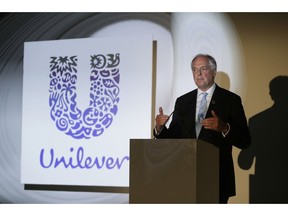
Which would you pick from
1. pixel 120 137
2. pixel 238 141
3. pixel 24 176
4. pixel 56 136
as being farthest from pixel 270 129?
pixel 24 176

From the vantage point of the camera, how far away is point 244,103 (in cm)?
479

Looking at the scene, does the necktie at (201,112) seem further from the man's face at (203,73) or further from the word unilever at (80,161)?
the word unilever at (80,161)

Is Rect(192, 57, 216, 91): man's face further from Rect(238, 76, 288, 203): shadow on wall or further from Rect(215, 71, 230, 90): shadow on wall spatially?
Rect(238, 76, 288, 203): shadow on wall

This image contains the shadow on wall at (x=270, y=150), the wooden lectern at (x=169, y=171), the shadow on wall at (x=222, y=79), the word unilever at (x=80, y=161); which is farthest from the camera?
the word unilever at (x=80, y=161)

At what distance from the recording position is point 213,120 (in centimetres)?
471

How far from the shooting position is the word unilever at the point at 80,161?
5016 millimetres

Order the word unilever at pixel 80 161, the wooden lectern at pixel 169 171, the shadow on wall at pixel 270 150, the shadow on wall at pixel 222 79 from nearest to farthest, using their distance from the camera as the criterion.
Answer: the wooden lectern at pixel 169 171 < the shadow on wall at pixel 270 150 < the shadow on wall at pixel 222 79 < the word unilever at pixel 80 161

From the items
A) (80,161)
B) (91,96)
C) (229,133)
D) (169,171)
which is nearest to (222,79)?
(229,133)

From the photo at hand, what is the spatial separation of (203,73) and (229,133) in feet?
1.89

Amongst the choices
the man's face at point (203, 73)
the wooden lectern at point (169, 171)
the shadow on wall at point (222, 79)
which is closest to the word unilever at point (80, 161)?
the man's face at point (203, 73)

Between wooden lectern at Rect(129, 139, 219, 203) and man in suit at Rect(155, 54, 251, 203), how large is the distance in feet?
5.32

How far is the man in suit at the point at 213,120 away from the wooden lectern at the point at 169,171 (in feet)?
5.32

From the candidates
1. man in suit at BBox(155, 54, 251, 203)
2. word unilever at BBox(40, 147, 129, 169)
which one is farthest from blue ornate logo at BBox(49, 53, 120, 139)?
man in suit at BBox(155, 54, 251, 203)

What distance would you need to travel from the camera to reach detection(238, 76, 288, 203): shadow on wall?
4719 mm
